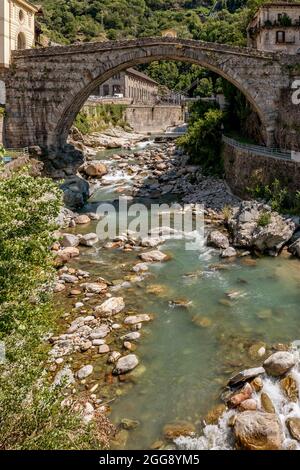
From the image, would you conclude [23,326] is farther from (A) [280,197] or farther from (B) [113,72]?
(B) [113,72]

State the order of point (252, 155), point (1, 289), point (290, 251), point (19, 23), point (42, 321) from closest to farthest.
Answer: point (1, 289) < point (42, 321) < point (290, 251) < point (252, 155) < point (19, 23)

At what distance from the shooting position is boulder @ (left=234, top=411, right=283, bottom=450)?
7.18 metres

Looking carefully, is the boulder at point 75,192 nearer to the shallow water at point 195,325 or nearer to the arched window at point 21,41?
the shallow water at point 195,325

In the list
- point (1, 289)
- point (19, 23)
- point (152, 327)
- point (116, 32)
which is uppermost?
point (116, 32)

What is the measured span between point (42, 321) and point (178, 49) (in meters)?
20.7

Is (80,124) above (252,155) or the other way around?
above

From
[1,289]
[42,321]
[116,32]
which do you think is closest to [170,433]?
[42,321]

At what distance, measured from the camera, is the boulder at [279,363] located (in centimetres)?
880

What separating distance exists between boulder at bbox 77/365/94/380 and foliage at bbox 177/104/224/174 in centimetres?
1992

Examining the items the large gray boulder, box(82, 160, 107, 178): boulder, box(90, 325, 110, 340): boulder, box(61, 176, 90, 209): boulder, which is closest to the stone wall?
the large gray boulder

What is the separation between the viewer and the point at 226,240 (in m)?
17.5

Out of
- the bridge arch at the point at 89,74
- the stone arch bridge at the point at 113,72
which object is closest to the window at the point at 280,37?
the stone arch bridge at the point at 113,72

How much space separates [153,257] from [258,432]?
9.64 meters
